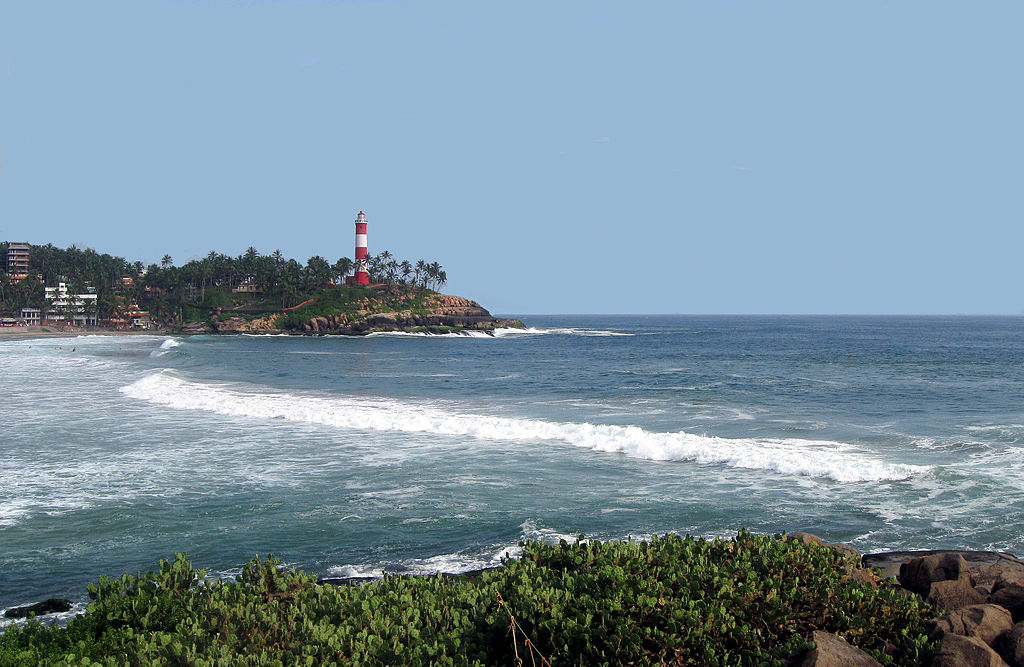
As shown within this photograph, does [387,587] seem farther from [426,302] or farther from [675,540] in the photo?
[426,302]

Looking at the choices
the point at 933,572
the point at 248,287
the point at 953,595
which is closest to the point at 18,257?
the point at 248,287

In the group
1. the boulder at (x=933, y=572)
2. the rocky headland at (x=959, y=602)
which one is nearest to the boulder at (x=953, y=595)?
the rocky headland at (x=959, y=602)

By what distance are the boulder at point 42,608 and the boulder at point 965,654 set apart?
39.1 feet

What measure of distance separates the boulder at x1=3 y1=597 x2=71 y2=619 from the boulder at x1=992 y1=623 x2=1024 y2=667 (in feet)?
41.4

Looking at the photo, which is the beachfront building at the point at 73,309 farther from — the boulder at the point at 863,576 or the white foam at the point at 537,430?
the boulder at the point at 863,576

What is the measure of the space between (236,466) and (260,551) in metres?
8.40

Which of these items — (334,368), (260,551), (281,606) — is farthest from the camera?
(334,368)

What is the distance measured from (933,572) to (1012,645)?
2.35 meters

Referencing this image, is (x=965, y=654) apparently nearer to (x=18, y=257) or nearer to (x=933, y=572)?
(x=933, y=572)

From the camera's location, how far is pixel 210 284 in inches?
6890

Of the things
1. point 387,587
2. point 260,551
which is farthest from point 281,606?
point 260,551

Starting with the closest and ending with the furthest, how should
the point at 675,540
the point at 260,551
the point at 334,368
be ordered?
the point at 675,540 → the point at 260,551 → the point at 334,368

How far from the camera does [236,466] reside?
22.0 m

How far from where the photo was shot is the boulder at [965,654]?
735 centimetres
